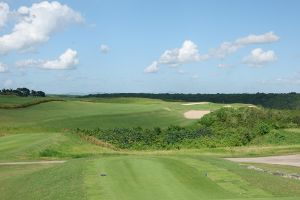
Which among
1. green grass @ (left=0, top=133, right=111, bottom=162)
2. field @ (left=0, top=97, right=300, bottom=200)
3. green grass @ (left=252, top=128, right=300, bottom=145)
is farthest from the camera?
green grass @ (left=252, top=128, right=300, bottom=145)

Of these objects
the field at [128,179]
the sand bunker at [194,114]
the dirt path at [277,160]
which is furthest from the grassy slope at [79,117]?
the dirt path at [277,160]

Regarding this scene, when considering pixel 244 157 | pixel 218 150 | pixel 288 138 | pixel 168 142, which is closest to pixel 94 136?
pixel 168 142

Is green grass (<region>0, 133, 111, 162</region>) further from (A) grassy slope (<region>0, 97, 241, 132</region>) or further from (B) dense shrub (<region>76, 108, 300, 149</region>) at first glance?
(A) grassy slope (<region>0, 97, 241, 132</region>)

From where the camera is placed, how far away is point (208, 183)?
821 inches

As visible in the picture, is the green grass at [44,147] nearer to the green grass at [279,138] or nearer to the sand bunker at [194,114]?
the green grass at [279,138]

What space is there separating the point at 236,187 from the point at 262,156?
2545cm

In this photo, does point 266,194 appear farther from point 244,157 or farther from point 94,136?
point 94,136

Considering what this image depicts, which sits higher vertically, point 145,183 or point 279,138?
point 145,183

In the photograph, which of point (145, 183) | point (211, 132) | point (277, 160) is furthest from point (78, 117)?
point (145, 183)

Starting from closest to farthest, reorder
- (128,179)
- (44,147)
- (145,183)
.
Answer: (145,183) < (128,179) < (44,147)

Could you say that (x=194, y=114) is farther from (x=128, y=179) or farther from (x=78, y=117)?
(x=128, y=179)

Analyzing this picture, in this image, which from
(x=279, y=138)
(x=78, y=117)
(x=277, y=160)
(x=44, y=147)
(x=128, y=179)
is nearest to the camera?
(x=128, y=179)

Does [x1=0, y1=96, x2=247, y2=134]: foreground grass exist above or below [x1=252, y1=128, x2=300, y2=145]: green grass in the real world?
above

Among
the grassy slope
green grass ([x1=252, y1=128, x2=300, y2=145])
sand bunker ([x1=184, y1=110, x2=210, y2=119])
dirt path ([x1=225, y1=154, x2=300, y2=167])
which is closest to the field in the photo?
dirt path ([x1=225, y1=154, x2=300, y2=167])
